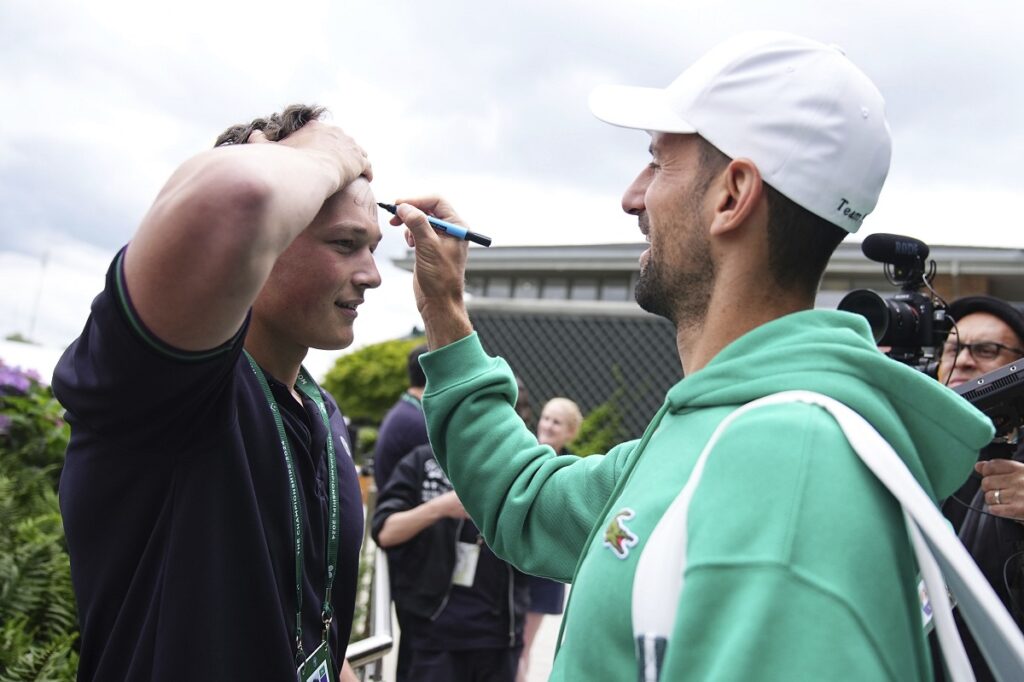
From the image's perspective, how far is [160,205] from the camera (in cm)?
126

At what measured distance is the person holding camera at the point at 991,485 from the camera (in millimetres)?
2742

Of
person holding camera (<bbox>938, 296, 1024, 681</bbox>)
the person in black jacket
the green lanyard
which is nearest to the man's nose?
the green lanyard

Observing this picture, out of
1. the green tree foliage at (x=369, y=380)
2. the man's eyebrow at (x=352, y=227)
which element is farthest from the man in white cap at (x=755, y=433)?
the green tree foliage at (x=369, y=380)

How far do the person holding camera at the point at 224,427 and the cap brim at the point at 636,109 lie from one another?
55 centimetres

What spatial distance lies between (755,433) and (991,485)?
6.52ft

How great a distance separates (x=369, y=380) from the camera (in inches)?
1421

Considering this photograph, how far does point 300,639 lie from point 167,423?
67 centimetres

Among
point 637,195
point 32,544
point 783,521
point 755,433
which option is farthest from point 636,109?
point 32,544

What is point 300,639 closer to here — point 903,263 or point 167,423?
point 167,423

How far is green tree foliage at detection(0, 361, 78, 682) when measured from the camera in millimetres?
3275

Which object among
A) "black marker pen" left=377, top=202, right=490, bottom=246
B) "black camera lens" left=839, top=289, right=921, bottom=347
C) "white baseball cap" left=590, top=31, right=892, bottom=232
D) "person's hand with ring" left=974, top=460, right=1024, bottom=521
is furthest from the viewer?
"black camera lens" left=839, top=289, right=921, bottom=347

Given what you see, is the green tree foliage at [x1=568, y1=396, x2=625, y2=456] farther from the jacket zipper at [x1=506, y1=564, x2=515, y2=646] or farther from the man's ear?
the man's ear

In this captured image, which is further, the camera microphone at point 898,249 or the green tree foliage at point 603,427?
the green tree foliage at point 603,427

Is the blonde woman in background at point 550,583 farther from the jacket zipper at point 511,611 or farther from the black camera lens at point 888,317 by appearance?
the black camera lens at point 888,317
